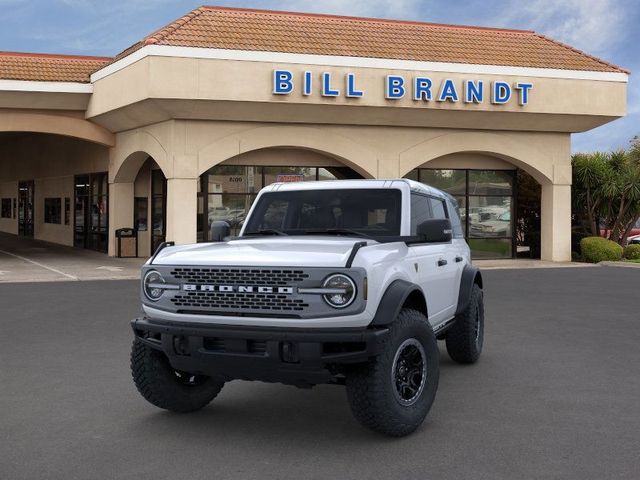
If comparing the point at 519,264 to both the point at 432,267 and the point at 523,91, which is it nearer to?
the point at 523,91

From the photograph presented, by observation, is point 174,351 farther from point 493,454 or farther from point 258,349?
point 493,454

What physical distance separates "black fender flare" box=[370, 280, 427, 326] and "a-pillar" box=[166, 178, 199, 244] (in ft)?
58.2

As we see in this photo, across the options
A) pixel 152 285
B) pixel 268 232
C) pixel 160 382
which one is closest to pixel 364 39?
pixel 268 232

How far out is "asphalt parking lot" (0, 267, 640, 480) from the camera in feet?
15.9

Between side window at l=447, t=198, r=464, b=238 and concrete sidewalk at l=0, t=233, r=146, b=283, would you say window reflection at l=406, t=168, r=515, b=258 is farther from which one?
side window at l=447, t=198, r=464, b=238

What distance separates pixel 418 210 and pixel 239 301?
7.94ft

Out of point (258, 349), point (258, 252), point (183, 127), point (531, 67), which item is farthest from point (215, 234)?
point (531, 67)

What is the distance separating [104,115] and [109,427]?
20427 mm

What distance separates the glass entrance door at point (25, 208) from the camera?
39562 millimetres

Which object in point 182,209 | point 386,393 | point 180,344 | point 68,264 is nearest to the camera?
point 386,393

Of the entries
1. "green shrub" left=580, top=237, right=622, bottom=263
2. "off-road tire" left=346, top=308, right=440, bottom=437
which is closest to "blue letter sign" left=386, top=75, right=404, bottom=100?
"green shrub" left=580, top=237, right=622, bottom=263

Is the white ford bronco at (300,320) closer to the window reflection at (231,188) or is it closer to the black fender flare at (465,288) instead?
the black fender flare at (465,288)

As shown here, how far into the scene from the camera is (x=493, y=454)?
5125 mm

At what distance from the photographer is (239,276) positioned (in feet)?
17.3
